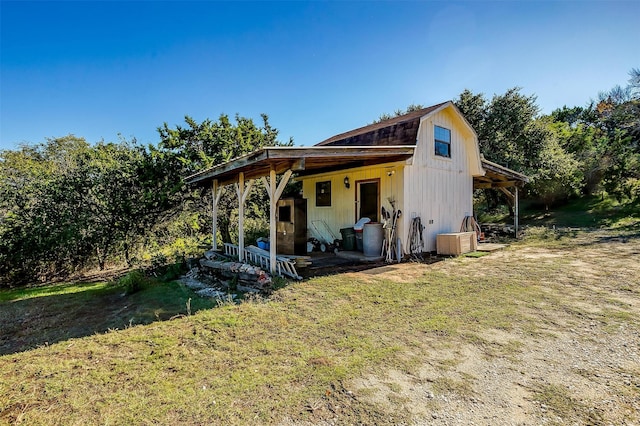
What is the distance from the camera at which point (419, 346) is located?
329 cm

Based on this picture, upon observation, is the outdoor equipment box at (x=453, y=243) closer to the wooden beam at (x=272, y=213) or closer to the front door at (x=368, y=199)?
the front door at (x=368, y=199)

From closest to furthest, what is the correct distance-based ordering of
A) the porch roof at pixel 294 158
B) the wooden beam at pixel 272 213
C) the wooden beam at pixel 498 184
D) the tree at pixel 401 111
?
the porch roof at pixel 294 158 → the wooden beam at pixel 272 213 → the wooden beam at pixel 498 184 → the tree at pixel 401 111

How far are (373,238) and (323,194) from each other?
3.07 m

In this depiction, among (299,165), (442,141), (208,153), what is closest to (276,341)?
(299,165)

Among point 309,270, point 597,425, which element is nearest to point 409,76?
point 309,270

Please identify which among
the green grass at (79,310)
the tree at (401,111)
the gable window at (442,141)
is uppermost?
the tree at (401,111)

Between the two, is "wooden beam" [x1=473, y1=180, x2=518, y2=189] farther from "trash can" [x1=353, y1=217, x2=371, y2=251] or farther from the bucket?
the bucket

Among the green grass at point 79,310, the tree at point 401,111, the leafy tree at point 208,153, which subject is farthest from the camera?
the tree at point 401,111

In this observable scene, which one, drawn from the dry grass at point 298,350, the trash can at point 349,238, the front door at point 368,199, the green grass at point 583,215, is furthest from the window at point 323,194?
the green grass at point 583,215

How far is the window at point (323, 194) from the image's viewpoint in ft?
33.7

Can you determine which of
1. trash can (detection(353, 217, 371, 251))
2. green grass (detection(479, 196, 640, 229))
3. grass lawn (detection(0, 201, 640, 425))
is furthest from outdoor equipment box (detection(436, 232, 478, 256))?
green grass (detection(479, 196, 640, 229))

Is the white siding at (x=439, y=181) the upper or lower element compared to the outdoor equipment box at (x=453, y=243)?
upper

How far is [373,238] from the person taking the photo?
26.4ft

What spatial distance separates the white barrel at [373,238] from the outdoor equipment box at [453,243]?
1952mm
